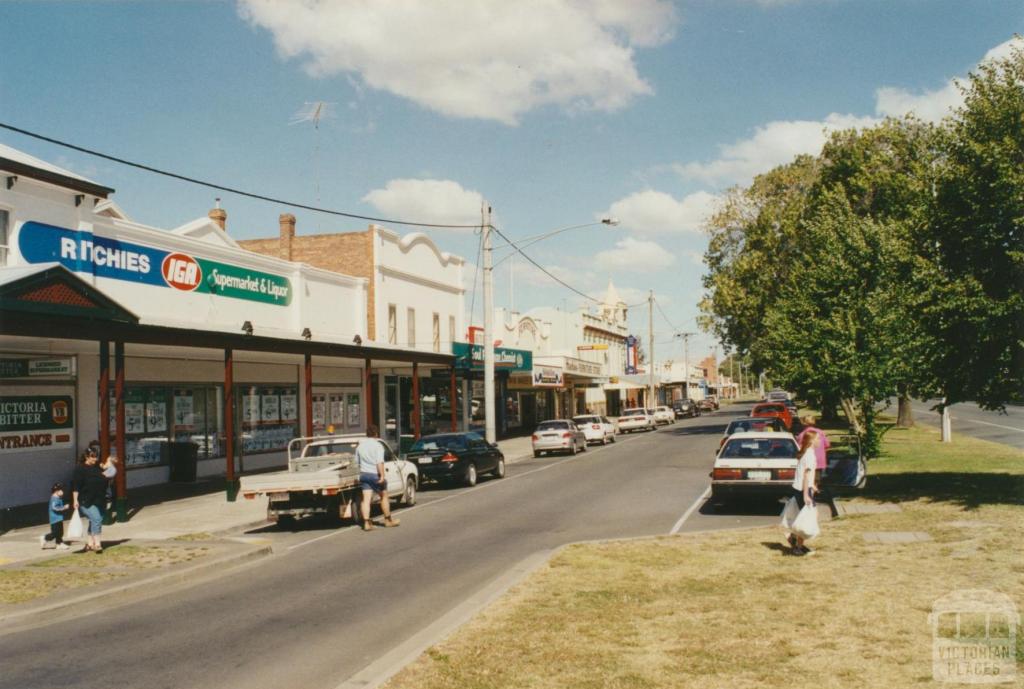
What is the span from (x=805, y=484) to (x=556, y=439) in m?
22.8

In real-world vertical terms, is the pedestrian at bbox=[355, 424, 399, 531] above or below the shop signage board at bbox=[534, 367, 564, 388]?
below

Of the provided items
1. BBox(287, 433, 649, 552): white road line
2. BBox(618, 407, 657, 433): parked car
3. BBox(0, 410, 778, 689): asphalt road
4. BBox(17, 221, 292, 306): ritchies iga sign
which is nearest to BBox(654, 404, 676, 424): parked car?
BBox(618, 407, 657, 433): parked car

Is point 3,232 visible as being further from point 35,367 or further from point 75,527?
point 75,527

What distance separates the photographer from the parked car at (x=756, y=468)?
51.7 feet

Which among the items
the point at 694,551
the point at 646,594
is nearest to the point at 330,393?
the point at 694,551

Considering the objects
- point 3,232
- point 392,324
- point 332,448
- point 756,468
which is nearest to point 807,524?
point 756,468

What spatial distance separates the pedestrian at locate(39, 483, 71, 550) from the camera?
1371 centimetres

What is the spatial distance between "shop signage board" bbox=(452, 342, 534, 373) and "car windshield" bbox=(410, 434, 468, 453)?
1129 cm

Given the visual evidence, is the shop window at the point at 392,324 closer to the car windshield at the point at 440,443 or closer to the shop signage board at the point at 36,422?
the car windshield at the point at 440,443

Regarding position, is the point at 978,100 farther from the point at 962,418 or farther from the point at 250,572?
the point at 962,418

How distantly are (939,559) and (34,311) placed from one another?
48.5 ft

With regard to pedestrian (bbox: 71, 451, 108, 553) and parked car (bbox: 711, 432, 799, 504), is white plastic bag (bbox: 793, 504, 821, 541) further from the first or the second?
pedestrian (bbox: 71, 451, 108, 553)

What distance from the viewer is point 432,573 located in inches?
455

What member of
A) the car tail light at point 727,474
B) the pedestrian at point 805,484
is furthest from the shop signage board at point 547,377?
the pedestrian at point 805,484
